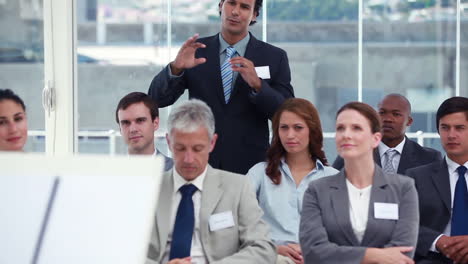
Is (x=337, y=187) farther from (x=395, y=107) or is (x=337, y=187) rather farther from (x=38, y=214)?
(x=38, y=214)

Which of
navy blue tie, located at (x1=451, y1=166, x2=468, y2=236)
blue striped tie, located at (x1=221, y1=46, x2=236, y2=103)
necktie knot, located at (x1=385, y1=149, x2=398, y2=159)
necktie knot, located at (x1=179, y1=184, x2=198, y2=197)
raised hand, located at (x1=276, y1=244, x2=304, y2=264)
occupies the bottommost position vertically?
raised hand, located at (x1=276, y1=244, x2=304, y2=264)

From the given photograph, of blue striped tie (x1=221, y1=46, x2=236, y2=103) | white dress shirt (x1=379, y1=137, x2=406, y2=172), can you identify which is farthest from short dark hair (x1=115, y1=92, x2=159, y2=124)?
white dress shirt (x1=379, y1=137, x2=406, y2=172)

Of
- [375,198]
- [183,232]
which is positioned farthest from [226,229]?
[375,198]

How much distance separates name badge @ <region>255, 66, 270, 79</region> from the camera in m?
3.56

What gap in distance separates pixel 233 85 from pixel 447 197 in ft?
3.90

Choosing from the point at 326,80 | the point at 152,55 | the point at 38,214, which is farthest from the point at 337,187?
the point at 326,80

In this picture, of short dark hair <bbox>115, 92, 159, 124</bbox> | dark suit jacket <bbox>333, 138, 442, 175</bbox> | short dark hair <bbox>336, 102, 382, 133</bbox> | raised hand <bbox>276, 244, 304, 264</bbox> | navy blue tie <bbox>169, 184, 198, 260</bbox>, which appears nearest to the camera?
navy blue tie <bbox>169, 184, 198, 260</bbox>

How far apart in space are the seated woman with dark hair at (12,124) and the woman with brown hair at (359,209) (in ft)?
4.41

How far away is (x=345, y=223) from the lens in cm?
291

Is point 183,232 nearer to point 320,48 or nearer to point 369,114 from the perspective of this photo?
point 369,114

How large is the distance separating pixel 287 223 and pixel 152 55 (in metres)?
8.04

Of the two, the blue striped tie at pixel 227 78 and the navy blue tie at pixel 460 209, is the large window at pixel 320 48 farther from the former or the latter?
the navy blue tie at pixel 460 209

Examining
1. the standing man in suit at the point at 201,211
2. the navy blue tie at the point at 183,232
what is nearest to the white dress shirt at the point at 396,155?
the standing man in suit at the point at 201,211

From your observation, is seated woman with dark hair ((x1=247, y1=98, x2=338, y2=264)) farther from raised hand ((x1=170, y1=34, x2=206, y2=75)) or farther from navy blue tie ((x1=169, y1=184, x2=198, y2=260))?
navy blue tie ((x1=169, y1=184, x2=198, y2=260))
